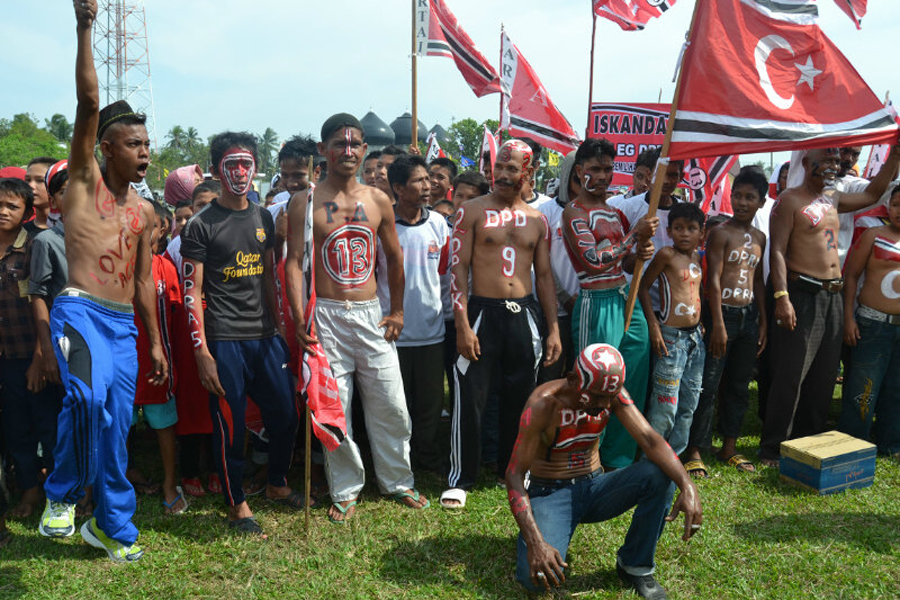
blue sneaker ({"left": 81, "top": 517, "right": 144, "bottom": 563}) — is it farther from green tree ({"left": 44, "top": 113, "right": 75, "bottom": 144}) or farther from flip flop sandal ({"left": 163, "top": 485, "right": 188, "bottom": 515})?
green tree ({"left": 44, "top": 113, "right": 75, "bottom": 144})

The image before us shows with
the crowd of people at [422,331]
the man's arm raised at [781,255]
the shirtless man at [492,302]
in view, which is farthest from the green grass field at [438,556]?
the man's arm raised at [781,255]

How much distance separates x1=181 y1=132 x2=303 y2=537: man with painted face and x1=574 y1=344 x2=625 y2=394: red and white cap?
206cm

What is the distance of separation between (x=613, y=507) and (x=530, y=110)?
538cm

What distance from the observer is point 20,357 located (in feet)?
13.8

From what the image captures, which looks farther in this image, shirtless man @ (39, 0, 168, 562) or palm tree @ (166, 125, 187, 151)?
palm tree @ (166, 125, 187, 151)

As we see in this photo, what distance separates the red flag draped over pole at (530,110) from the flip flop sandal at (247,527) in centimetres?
524

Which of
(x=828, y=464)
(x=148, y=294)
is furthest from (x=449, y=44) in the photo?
(x=828, y=464)

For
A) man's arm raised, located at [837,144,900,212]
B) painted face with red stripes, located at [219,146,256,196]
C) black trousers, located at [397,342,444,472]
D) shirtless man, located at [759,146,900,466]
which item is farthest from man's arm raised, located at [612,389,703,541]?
man's arm raised, located at [837,144,900,212]

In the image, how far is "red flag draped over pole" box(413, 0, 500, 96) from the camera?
8594 mm

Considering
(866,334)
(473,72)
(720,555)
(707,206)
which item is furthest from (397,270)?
(473,72)

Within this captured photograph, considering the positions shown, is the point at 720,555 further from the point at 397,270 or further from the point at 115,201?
the point at 115,201

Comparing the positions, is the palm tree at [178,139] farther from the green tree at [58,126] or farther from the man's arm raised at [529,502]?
the man's arm raised at [529,502]

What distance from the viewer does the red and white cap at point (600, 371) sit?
339 cm

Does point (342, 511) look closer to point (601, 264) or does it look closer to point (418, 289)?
point (418, 289)
